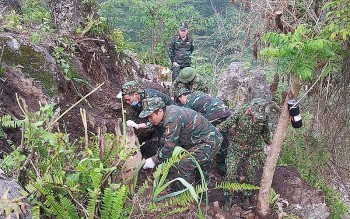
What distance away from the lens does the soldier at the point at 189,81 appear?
6996 mm

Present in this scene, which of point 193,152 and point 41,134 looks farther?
point 193,152

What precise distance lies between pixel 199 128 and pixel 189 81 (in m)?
2.04

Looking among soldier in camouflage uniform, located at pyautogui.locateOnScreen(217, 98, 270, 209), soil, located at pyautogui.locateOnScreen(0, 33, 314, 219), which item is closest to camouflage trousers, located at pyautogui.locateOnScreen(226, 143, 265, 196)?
soldier in camouflage uniform, located at pyautogui.locateOnScreen(217, 98, 270, 209)

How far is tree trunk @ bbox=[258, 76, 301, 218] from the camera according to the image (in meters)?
4.83

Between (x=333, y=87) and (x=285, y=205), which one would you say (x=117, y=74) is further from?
(x=333, y=87)

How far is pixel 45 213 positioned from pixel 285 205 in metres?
4.33

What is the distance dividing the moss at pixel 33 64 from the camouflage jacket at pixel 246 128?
8.24ft

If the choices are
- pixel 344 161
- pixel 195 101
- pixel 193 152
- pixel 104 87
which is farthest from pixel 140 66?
pixel 344 161

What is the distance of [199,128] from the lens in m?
5.14

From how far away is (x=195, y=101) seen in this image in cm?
648

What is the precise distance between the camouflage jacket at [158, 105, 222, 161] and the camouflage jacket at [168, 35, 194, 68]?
4.97 m

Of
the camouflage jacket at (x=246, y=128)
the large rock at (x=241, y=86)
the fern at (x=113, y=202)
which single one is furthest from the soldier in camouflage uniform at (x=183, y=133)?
the large rock at (x=241, y=86)

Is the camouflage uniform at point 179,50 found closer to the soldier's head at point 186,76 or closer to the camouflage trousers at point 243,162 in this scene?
the soldier's head at point 186,76

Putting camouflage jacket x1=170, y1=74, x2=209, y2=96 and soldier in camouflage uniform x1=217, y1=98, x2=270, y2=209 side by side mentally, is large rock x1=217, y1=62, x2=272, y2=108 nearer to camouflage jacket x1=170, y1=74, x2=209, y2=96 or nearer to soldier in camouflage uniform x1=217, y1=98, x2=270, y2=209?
camouflage jacket x1=170, y1=74, x2=209, y2=96
